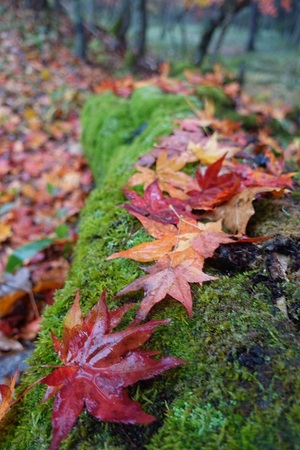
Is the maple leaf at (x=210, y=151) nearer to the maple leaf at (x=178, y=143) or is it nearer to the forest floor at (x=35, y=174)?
the maple leaf at (x=178, y=143)

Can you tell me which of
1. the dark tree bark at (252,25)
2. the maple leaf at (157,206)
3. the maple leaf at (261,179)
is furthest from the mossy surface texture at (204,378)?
the dark tree bark at (252,25)

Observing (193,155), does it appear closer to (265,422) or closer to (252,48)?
(265,422)

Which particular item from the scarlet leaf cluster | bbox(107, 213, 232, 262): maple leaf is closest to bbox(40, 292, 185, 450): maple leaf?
the scarlet leaf cluster

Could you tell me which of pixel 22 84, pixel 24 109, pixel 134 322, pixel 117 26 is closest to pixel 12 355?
pixel 134 322

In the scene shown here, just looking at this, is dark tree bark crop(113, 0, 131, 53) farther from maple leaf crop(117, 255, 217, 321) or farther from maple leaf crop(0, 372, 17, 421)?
maple leaf crop(0, 372, 17, 421)

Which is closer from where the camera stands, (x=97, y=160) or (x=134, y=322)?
(x=134, y=322)

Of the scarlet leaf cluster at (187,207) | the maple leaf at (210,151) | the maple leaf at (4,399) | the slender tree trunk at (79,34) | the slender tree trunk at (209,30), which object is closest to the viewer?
the maple leaf at (4,399)

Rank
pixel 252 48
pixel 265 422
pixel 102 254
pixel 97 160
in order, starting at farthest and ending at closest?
pixel 252 48 → pixel 97 160 → pixel 102 254 → pixel 265 422
